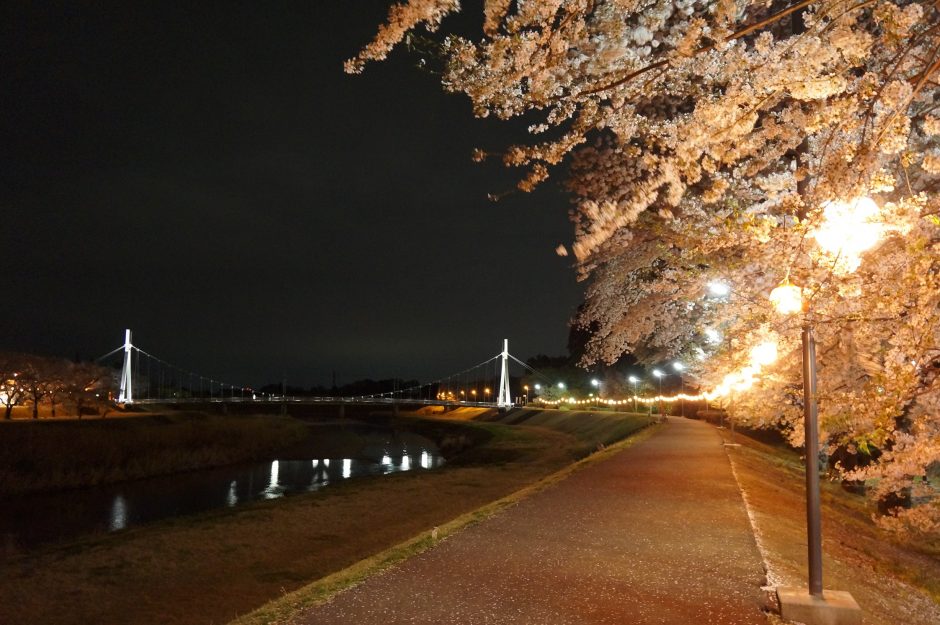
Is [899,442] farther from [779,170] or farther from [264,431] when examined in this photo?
[264,431]

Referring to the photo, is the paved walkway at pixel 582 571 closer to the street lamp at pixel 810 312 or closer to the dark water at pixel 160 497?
the street lamp at pixel 810 312

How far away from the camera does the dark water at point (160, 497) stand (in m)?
18.9

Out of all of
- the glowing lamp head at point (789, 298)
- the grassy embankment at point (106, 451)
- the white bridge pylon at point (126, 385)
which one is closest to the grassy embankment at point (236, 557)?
the glowing lamp head at point (789, 298)

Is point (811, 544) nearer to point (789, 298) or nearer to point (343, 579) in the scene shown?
point (789, 298)

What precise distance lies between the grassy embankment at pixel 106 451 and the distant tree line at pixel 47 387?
273 inches

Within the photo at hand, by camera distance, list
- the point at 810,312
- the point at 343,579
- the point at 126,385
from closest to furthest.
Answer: the point at 810,312, the point at 343,579, the point at 126,385

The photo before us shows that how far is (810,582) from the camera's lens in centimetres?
629

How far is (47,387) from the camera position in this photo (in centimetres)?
4606

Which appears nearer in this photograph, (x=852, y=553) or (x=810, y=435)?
(x=810, y=435)

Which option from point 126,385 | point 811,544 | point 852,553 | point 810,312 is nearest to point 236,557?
point 811,544

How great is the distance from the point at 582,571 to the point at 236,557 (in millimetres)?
7678

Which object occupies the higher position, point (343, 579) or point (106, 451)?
point (343, 579)

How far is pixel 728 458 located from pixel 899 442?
8.73 metres

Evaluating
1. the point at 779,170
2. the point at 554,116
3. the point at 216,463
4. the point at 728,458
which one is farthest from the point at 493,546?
the point at 216,463
